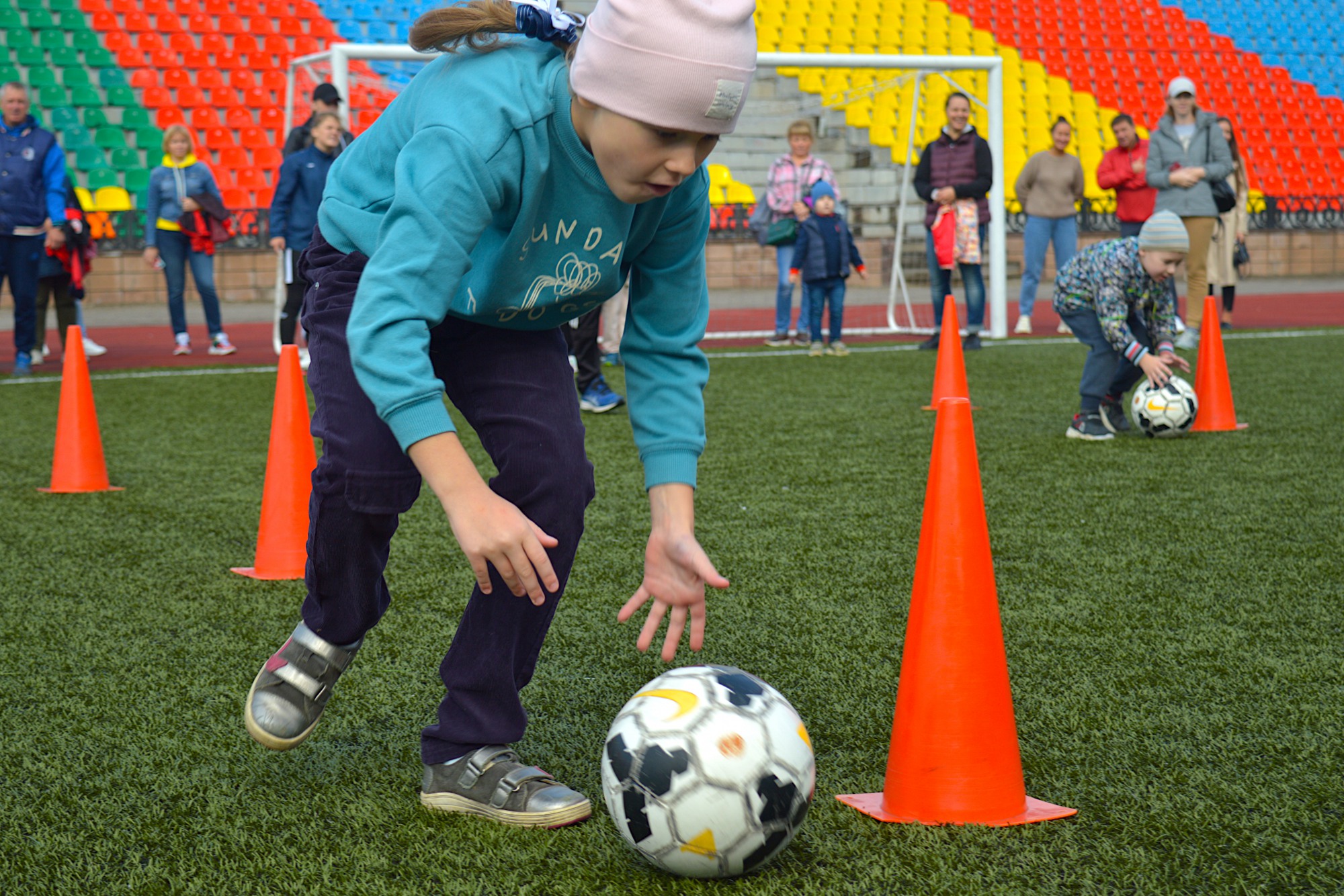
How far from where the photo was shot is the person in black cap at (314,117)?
8164 millimetres

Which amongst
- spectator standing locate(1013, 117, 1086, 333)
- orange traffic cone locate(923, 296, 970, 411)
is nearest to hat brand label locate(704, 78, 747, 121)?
orange traffic cone locate(923, 296, 970, 411)

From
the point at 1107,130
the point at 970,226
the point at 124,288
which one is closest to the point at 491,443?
the point at 970,226

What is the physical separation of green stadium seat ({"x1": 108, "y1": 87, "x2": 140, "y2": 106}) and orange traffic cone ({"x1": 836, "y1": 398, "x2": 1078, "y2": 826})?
52.6ft

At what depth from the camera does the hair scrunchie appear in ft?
5.94

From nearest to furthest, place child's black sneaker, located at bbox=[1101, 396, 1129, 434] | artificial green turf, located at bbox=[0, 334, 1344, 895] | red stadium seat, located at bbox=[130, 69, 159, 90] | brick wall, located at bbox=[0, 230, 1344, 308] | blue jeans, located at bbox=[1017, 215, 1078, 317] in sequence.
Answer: artificial green turf, located at bbox=[0, 334, 1344, 895] → child's black sneaker, located at bbox=[1101, 396, 1129, 434] → blue jeans, located at bbox=[1017, 215, 1078, 317] → brick wall, located at bbox=[0, 230, 1344, 308] → red stadium seat, located at bbox=[130, 69, 159, 90]

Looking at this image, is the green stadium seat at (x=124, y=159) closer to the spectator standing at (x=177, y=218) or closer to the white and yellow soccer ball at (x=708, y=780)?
the spectator standing at (x=177, y=218)

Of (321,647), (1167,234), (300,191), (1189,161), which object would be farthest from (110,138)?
(321,647)

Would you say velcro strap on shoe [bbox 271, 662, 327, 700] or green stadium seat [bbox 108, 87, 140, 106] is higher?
green stadium seat [bbox 108, 87, 140, 106]

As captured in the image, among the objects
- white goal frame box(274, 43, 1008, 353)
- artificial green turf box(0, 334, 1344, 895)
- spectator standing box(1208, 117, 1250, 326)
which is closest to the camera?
artificial green turf box(0, 334, 1344, 895)

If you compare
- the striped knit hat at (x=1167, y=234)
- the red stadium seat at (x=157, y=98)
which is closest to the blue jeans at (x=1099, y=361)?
the striped knit hat at (x=1167, y=234)

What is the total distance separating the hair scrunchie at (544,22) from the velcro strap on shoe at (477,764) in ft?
3.61

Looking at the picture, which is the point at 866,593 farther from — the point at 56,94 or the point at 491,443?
the point at 56,94

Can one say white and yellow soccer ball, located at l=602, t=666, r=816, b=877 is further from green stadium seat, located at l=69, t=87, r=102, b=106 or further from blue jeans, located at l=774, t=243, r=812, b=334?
green stadium seat, located at l=69, t=87, r=102, b=106

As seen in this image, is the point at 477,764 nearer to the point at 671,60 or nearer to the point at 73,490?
the point at 671,60
